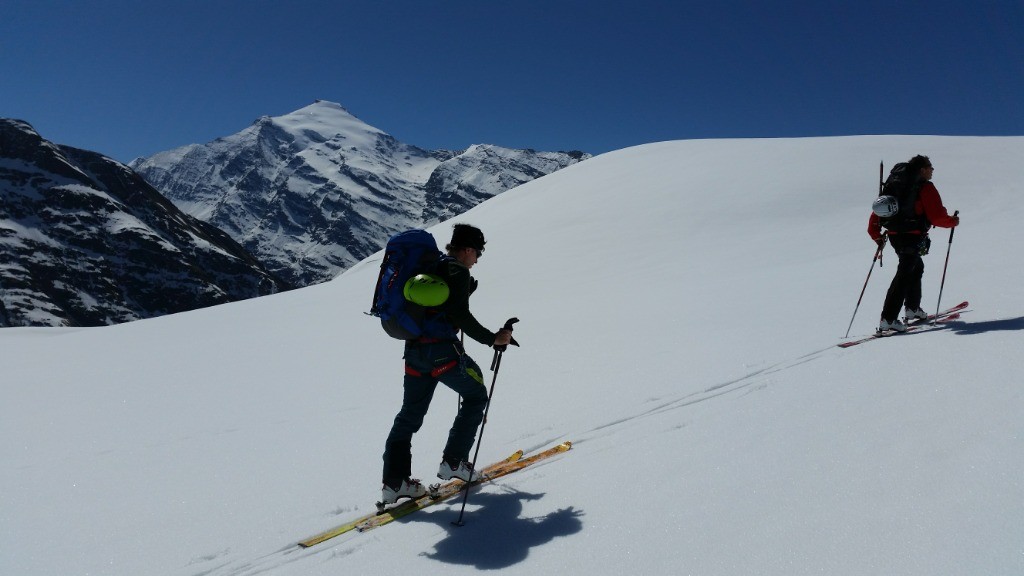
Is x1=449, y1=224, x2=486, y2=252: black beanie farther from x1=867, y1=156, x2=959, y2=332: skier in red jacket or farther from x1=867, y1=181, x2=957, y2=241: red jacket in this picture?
x1=867, y1=181, x2=957, y2=241: red jacket

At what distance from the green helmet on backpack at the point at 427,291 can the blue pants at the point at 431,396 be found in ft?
1.53

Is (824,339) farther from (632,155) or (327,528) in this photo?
(632,155)

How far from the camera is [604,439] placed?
545cm

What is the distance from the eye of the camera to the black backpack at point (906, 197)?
24.1 ft

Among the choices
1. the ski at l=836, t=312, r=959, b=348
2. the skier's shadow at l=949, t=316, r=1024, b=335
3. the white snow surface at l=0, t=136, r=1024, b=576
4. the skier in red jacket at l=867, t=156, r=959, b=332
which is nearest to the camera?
the white snow surface at l=0, t=136, r=1024, b=576

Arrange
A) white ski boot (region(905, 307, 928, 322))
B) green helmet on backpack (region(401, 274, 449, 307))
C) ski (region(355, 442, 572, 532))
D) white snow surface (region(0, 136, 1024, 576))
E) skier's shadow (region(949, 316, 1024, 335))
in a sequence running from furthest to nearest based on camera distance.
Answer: white ski boot (region(905, 307, 928, 322)) → skier's shadow (region(949, 316, 1024, 335)) → ski (region(355, 442, 572, 532)) → green helmet on backpack (region(401, 274, 449, 307)) → white snow surface (region(0, 136, 1024, 576))

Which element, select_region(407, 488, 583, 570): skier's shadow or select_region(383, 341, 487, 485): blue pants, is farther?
select_region(383, 341, 487, 485): blue pants

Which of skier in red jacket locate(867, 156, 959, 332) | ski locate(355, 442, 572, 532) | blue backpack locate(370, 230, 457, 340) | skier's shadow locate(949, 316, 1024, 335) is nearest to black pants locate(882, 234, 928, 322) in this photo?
skier in red jacket locate(867, 156, 959, 332)

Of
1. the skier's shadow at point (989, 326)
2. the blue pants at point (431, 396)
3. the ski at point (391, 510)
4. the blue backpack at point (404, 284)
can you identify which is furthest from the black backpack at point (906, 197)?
the blue backpack at point (404, 284)

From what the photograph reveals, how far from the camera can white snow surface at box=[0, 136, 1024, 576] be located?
3.40 m

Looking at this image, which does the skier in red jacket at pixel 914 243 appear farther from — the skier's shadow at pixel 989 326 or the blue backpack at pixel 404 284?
the blue backpack at pixel 404 284

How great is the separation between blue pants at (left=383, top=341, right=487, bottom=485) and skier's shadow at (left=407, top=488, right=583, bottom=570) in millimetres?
428

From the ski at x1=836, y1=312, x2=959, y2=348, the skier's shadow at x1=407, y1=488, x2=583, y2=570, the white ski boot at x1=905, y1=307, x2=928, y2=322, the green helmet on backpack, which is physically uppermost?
the green helmet on backpack

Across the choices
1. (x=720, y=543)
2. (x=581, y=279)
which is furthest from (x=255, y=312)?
(x=720, y=543)
